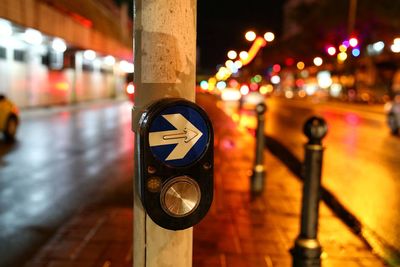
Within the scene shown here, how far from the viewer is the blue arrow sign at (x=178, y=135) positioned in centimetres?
244

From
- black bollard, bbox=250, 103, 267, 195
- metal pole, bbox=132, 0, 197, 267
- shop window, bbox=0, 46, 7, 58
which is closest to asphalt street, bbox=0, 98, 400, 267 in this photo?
black bollard, bbox=250, 103, 267, 195

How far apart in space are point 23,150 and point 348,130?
472 inches

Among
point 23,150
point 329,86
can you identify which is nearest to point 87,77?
point 23,150

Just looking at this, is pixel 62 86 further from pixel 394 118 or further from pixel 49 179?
pixel 49 179

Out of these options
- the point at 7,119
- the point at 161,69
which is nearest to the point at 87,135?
the point at 7,119

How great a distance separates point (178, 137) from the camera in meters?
2.49

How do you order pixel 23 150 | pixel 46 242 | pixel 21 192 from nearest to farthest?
pixel 46 242, pixel 21 192, pixel 23 150

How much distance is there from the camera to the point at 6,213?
638 centimetres

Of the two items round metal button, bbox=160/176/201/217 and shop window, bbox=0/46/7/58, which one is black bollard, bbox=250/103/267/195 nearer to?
round metal button, bbox=160/176/201/217

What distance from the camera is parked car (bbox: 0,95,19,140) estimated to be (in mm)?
13500

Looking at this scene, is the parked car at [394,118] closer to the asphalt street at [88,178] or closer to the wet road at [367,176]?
the wet road at [367,176]

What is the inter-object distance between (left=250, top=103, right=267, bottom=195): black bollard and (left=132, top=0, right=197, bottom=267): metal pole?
15.9 ft

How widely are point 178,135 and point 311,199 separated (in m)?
2.22

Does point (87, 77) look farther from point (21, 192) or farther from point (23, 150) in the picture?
point (21, 192)
